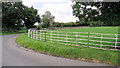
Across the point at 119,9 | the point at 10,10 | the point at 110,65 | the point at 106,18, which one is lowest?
the point at 110,65

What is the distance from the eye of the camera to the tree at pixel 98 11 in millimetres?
7930

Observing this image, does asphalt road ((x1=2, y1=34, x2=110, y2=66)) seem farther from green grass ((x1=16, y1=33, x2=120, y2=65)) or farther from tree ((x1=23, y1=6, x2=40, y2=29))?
tree ((x1=23, y1=6, x2=40, y2=29))

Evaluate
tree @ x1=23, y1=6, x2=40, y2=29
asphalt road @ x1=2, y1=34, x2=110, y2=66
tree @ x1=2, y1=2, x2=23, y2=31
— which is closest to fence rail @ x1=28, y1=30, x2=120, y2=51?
asphalt road @ x1=2, y1=34, x2=110, y2=66

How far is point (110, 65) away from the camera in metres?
5.86

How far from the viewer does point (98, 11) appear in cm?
881

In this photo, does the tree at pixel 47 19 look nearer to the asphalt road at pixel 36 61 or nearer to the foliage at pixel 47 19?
the foliage at pixel 47 19

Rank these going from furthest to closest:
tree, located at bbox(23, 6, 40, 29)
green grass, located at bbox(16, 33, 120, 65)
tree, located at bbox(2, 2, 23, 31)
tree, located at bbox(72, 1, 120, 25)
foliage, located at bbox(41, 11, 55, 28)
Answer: foliage, located at bbox(41, 11, 55, 28) < tree, located at bbox(23, 6, 40, 29) < tree, located at bbox(2, 2, 23, 31) < tree, located at bbox(72, 1, 120, 25) < green grass, located at bbox(16, 33, 120, 65)

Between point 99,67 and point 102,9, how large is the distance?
15.3 feet

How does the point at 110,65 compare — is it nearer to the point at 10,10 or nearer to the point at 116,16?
the point at 116,16

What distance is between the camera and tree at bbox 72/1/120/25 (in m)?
7.93

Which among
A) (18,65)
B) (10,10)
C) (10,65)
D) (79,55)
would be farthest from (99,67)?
(10,10)

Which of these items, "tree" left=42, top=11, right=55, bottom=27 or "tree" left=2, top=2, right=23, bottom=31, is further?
"tree" left=42, top=11, right=55, bottom=27

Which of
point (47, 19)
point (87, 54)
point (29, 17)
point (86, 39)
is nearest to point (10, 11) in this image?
point (29, 17)

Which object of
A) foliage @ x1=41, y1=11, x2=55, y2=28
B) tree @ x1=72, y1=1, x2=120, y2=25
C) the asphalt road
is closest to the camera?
the asphalt road
